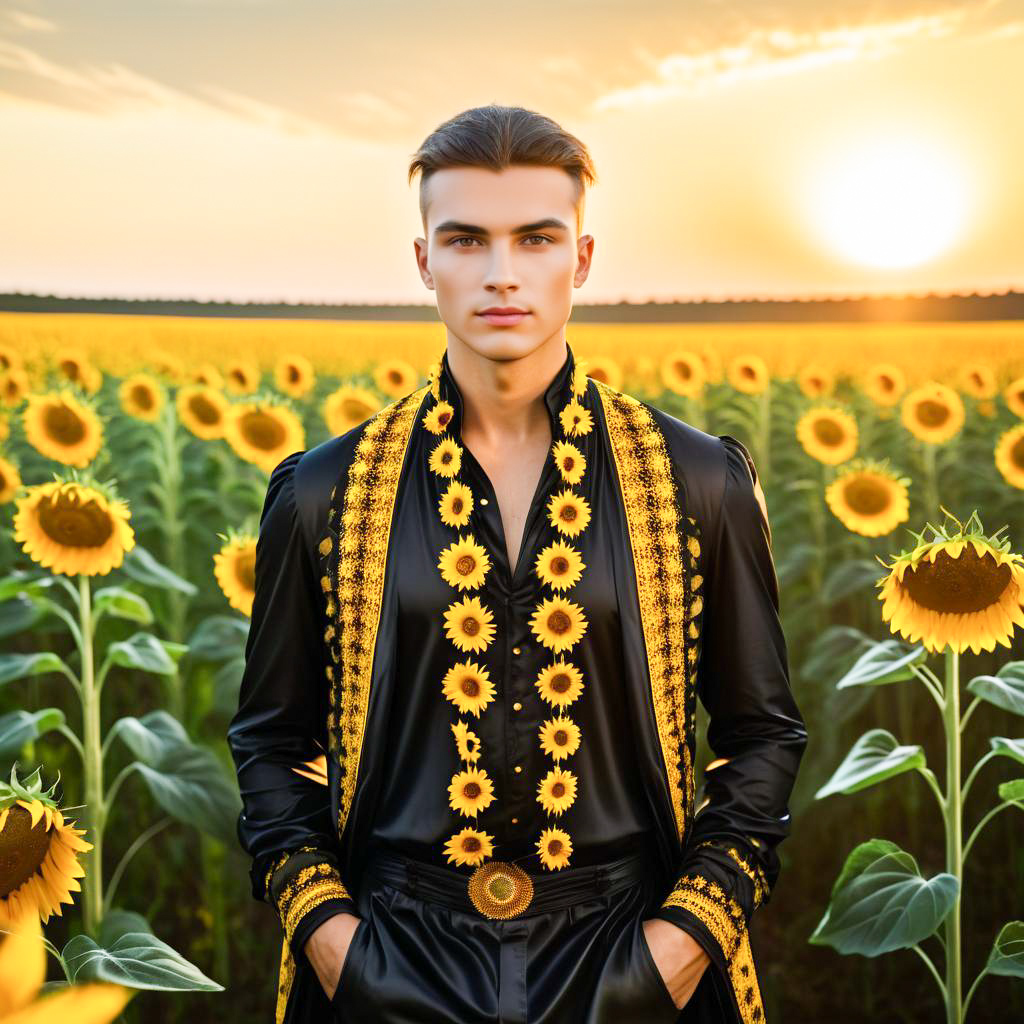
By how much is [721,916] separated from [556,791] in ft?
0.92

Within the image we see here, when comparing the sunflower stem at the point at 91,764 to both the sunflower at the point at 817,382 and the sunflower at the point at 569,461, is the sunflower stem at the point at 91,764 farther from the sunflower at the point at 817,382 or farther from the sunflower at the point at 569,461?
the sunflower at the point at 817,382

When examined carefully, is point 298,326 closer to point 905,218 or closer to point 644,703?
point 905,218

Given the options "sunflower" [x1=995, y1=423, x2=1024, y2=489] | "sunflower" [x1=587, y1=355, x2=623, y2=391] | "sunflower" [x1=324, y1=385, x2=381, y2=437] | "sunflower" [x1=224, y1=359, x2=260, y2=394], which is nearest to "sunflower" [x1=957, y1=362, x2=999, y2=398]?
"sunflower" [x1=995, y1=423, x2=1024, y2=489]

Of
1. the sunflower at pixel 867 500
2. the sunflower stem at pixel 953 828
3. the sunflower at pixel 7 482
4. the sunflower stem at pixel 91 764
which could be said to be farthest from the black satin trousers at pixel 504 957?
the sunflower at pixel 7 482

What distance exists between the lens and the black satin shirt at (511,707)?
161 centimetres

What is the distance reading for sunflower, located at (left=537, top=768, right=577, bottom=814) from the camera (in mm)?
1581

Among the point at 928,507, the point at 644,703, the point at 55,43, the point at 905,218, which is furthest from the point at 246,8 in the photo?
the point at 644,703

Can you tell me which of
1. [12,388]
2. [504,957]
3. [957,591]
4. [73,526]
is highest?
[12,388]

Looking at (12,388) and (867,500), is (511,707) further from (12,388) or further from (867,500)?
(12,388)

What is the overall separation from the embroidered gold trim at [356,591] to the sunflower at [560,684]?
0.82ft

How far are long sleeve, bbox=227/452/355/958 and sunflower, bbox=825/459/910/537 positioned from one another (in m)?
2.00

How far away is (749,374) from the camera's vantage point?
14.8ft

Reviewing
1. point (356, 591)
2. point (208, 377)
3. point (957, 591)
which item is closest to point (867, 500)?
point (957, 591)

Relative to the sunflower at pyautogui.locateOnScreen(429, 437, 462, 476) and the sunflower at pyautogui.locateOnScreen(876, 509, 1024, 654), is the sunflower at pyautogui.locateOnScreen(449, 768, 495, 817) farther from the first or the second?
the sunflower at pyautogui.locateOnScreen(876, 509, 1024, 654)
